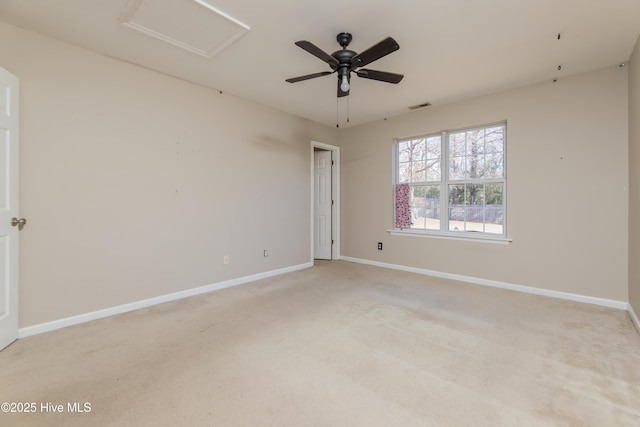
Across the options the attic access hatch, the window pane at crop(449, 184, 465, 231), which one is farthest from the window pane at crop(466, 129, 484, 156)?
the attic access hatch

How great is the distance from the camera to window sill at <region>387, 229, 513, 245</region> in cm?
371

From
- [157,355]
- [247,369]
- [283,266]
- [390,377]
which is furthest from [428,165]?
[157,355]

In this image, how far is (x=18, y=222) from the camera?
7.34ft

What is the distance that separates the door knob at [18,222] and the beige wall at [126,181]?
8cm

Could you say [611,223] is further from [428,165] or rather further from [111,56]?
[111,56]

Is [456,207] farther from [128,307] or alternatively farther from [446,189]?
[128,307]

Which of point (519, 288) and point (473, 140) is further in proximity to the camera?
point (473, 140)

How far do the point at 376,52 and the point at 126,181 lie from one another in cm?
269

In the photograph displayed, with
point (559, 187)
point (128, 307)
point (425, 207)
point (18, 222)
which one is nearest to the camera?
point (18, 222)

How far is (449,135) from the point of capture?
4.22 meters

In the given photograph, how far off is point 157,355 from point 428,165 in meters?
4.19

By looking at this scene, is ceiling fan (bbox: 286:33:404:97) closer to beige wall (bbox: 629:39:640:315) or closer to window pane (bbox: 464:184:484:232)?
beige wall (bbox: 629:39:640:315)

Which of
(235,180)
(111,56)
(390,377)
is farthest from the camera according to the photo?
(235,180)

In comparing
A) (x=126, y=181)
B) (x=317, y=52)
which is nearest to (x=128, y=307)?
(x=126, y=181)
